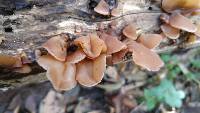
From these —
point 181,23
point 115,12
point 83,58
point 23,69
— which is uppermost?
point 115,12

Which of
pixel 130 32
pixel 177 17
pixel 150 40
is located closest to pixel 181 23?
pixel 177 17

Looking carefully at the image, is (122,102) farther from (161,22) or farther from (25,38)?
(25,38)

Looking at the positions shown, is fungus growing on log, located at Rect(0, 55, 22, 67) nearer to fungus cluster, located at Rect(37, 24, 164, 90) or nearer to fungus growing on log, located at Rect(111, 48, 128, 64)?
fungus cluster, located at Rect(37, 24, 164, 90)

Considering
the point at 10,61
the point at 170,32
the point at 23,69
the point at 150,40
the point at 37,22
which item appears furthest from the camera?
the point at 170,32

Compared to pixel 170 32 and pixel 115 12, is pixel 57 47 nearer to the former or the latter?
pixel 115 12

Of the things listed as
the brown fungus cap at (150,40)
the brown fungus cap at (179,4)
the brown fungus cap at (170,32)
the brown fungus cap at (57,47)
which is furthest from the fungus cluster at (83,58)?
the brown fungus cap at (179,4)

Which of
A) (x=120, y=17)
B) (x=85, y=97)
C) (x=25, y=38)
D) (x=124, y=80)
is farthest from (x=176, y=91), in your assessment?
(x=25, y=38)

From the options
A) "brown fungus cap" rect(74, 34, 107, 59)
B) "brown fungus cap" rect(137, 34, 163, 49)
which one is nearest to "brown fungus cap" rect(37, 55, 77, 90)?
"brown fungus cap" rect(74, 34, 107, 59)

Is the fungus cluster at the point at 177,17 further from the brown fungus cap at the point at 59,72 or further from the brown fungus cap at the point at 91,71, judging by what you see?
the brown fungus cap at the point at 59,72
